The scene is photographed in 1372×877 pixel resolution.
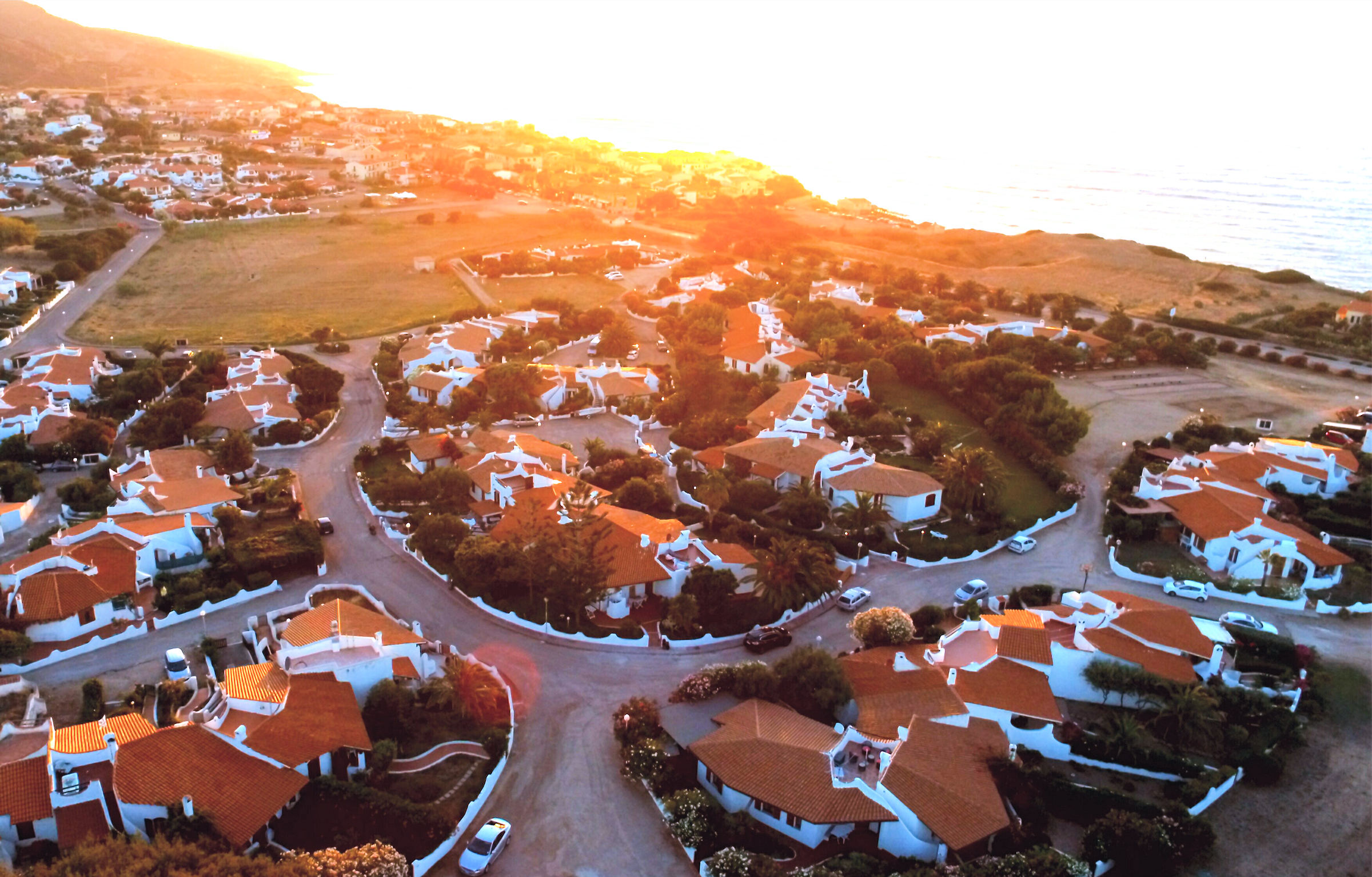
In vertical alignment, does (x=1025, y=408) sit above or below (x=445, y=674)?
above

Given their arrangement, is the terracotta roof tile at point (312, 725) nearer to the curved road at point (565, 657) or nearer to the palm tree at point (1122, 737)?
the curved road at point (565, 657)

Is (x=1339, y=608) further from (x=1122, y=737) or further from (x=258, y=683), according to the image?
(x=258, y=683)

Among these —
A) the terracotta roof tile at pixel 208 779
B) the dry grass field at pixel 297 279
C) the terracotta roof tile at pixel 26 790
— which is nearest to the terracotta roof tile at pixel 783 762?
the terracotta roof tile at pixel 208 779

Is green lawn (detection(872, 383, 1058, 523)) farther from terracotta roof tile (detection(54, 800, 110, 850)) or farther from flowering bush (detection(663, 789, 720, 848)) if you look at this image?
terracotta roof tile (detection(54, 800, 110, 850))

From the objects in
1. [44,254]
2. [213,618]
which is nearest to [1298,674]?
[213,618]

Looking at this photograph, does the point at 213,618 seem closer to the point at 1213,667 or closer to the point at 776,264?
the point at 1213,667

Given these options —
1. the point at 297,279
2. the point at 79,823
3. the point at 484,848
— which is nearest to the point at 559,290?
the point at 297,279
